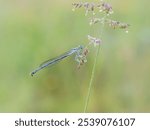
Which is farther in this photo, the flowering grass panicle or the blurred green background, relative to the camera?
the blurred green background

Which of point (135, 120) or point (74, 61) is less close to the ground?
point (74, 61)

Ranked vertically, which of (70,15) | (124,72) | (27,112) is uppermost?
(70,15)

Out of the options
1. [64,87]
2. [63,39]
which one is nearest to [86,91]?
[64,87]

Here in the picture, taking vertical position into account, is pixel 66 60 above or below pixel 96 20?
Answer: below

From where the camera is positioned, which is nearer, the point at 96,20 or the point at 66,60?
the point at 96,20

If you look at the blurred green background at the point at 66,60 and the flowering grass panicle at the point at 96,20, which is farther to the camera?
the blurred green background at the point at 66,60

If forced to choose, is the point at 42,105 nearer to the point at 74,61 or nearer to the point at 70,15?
the point at 74,61
